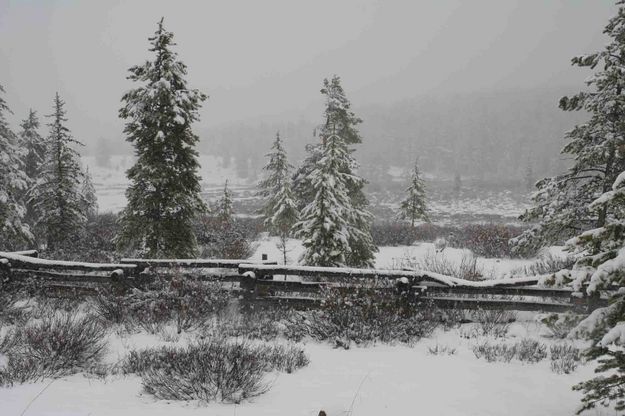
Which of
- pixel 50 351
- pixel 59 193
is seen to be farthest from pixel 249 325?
pixel 59 193

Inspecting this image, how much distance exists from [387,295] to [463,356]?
5.61 feet

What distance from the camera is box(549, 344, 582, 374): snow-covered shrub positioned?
577 centimetres

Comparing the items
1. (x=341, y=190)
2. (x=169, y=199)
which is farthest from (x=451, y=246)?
(x=169, y=199)

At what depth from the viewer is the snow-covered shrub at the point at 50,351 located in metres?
5.17

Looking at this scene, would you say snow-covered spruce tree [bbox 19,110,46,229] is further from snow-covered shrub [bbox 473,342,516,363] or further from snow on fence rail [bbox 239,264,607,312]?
snow-covered shrub [bbox 473,342,516,363]

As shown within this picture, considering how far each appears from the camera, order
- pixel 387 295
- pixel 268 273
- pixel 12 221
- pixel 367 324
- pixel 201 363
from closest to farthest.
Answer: pixel 201 363, pixel 367 324, pixel 387 295, pixel 268 273, pixel 12 221

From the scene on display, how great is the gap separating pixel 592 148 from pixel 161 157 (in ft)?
37.3

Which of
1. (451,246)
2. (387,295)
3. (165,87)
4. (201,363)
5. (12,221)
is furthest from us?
(451,246)

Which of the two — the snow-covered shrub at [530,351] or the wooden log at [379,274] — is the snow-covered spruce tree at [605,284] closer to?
the snow-covered shrub at [530,351]

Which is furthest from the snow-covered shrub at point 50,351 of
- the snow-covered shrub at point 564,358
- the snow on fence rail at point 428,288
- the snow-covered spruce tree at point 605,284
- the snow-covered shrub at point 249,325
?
the snow-covered shrub at point 564,358

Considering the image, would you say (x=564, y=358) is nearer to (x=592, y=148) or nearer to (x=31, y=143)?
(x=592, y=148)

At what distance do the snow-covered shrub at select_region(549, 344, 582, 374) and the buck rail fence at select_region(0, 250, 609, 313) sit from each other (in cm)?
107

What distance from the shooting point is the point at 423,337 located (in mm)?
7133

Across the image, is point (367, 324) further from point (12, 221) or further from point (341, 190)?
point (12, 221)
